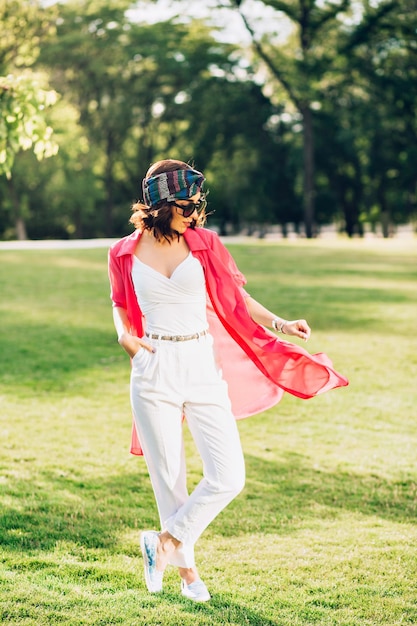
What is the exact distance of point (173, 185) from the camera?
4.54m

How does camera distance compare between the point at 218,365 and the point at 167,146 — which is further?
the point at 167,146

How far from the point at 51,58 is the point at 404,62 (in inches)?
857

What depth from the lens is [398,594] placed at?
5086 millimetres

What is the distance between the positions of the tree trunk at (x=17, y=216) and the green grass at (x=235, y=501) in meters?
39.9

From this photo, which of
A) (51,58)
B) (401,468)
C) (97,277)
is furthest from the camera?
(51,58)

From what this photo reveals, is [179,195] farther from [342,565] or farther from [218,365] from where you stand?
[342,565]

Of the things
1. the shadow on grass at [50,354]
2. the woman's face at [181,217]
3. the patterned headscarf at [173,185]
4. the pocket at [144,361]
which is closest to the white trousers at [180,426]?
the pocket at [144,361]

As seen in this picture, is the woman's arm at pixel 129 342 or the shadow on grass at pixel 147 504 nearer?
the woman's arm at pixel 129 342

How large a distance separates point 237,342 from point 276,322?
29cm

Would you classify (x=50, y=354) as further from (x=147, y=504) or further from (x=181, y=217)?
(x=181, y=217)

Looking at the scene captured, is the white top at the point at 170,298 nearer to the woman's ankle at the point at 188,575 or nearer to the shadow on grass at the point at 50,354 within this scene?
the woman's ankle at the point at 188,575

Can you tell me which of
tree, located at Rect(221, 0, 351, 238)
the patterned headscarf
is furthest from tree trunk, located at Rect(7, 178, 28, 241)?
the patterned headscarf

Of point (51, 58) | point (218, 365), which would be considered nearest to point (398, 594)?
point (218, 365)

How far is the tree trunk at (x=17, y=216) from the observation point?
54656mm
